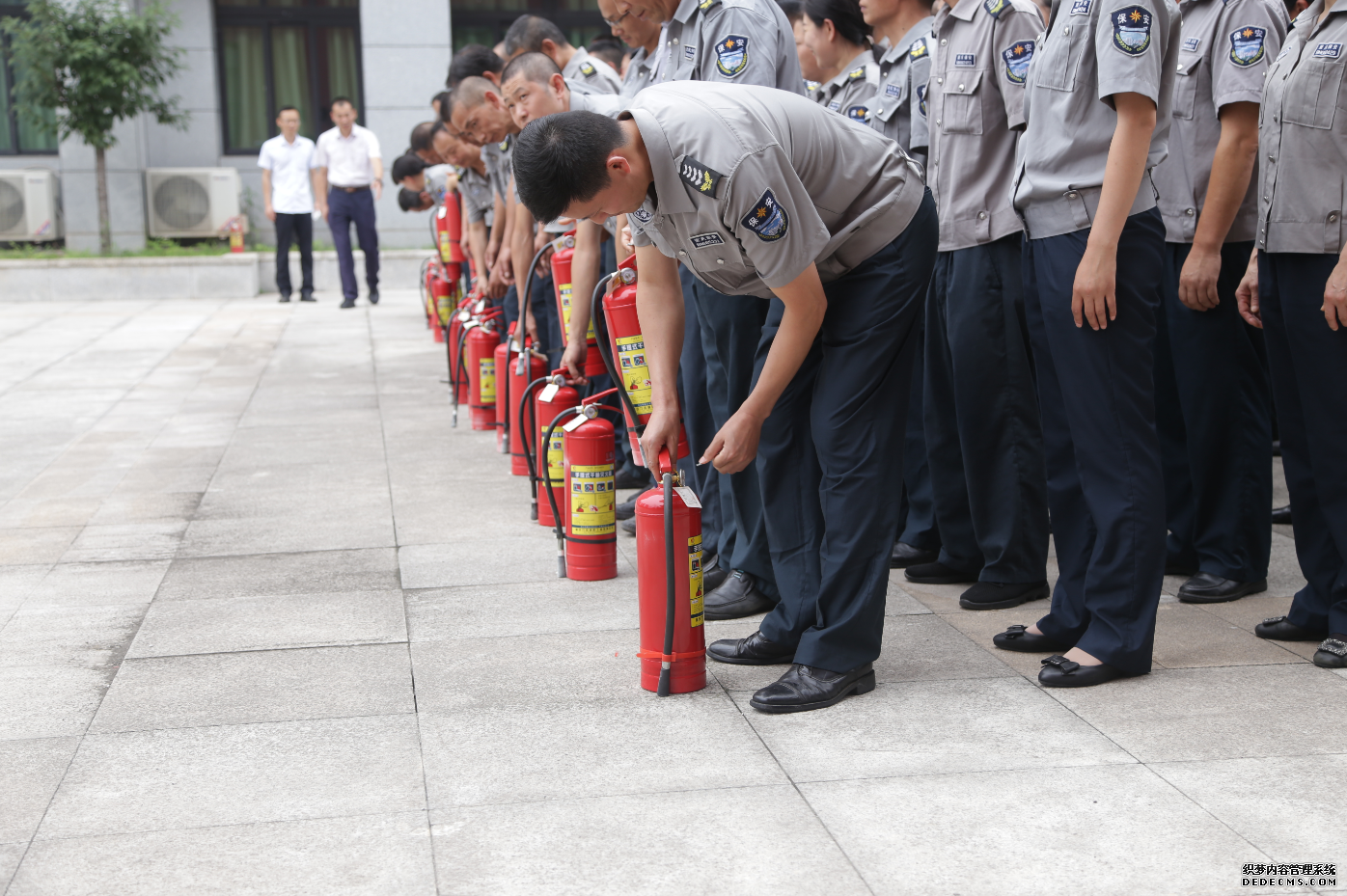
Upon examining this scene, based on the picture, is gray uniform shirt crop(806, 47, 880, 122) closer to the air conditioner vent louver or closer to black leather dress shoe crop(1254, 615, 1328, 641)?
black leather dress shoe crop(1254, 615, 1328, 641)

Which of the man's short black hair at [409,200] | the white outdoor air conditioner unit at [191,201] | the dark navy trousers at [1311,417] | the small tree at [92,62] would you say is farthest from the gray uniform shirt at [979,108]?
the white outdoor air conditioner unit at [191,201]

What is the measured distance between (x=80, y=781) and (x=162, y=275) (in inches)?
539

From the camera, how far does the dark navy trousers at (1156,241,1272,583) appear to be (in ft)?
12.6

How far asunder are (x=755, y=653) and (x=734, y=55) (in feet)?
→ 5.44

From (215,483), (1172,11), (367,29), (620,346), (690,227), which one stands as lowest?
(215,483)

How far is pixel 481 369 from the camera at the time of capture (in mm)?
6957

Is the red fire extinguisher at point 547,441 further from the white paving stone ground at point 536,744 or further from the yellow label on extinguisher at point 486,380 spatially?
the yellow label on extinguisher at point 486,380

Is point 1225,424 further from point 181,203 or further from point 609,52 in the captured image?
point 181,203

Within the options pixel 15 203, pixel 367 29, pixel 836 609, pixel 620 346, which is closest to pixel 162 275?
pixel 15 203

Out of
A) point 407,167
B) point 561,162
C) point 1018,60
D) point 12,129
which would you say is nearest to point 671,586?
point 561,162

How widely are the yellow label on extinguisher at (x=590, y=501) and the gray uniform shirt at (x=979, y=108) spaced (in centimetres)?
128

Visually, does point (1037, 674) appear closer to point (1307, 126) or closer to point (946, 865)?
point (946, 865)

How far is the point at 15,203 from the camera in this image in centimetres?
1672

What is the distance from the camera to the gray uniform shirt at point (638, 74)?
4500mm
